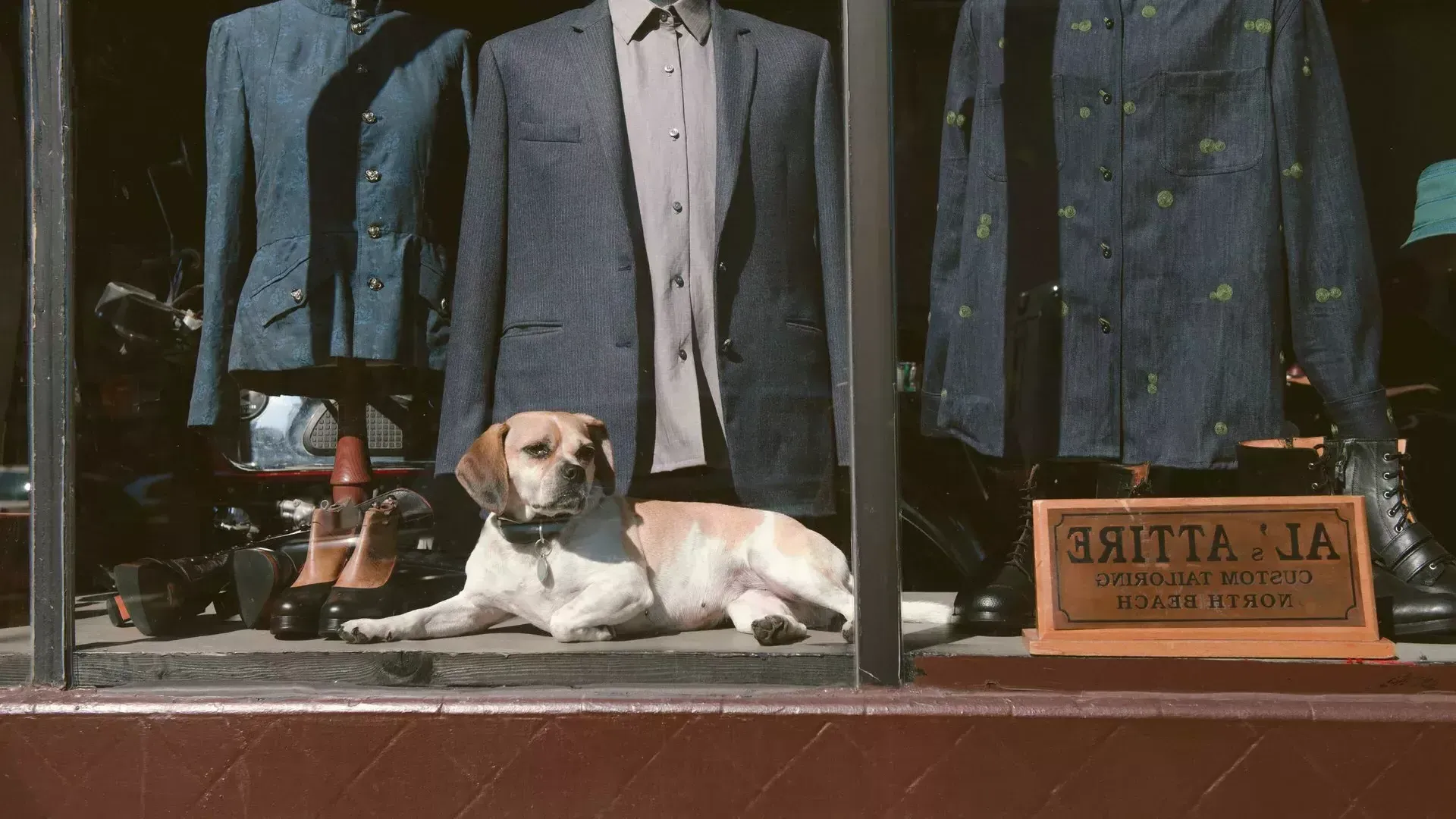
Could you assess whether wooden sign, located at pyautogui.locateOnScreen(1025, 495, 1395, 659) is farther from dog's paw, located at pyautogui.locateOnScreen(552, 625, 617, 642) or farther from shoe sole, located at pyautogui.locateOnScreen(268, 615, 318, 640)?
shoe sole, located at pyautogui.locateOnScreen(268, 615, 318, 640)

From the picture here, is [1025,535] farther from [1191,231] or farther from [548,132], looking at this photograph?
[548,132]

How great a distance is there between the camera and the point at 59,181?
9.98 ft

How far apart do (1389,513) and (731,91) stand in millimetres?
2070

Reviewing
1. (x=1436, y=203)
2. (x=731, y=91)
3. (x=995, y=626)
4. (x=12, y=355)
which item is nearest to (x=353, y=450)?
(x=12, y=355)

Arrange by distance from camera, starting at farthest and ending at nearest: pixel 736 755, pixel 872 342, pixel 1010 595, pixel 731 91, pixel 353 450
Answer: pixel 353 450 → pixel 731 91 → pixel 1010 595 → pixel 872 342 → pixel 736 755

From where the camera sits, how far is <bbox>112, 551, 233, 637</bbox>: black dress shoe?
3.20 meters

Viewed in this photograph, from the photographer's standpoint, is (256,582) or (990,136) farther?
(256,582)

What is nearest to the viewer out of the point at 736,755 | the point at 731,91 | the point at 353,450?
the point at 736,755

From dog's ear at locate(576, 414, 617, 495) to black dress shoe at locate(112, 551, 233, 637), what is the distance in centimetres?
115

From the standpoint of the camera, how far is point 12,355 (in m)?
3.63

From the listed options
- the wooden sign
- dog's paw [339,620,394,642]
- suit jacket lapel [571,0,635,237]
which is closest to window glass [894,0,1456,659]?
the wooden sign

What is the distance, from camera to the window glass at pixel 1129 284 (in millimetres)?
3057

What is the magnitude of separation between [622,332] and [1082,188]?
128 centimetres

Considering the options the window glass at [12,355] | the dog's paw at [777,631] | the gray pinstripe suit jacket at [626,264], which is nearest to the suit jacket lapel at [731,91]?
the gray pinstripe suit jacket at [626,264]
